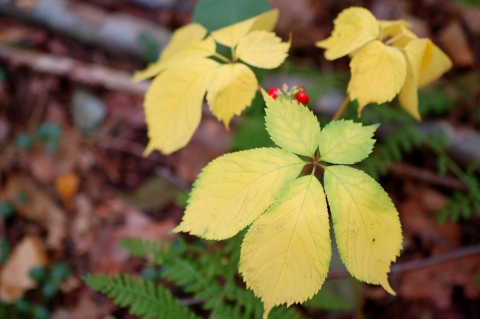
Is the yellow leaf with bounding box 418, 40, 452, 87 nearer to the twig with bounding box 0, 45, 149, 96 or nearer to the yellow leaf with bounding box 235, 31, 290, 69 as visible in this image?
the yellow leaf with bounding box 235, 31, 290, 69

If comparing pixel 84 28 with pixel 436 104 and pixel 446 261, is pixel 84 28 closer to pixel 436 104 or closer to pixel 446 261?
A: pixel 436 104

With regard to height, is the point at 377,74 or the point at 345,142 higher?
the point at 377,74

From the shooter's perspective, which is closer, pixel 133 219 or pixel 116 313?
pixel 116 313

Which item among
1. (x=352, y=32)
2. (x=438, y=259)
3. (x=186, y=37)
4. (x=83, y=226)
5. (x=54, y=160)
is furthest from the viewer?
(x=54, y=160)

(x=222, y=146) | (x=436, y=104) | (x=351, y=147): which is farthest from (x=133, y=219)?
(x=436, y=104)

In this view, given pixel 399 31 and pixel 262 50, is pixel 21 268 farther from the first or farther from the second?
pixel 399 31

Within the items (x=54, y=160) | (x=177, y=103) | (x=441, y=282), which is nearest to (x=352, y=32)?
(x=177, y=103)
